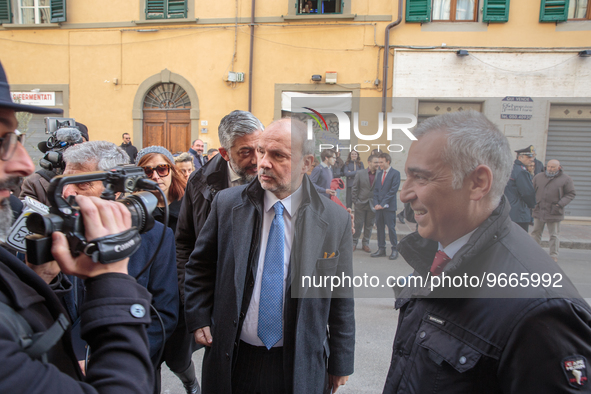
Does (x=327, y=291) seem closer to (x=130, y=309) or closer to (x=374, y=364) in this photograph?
(x=130, y=309)

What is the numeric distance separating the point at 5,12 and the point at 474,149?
15.0m

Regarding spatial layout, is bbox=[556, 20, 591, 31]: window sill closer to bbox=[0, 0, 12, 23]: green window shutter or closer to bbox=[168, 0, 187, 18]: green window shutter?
bbox=[168, 0, 187, 18]: green window shutter

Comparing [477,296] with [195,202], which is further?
[195,202]

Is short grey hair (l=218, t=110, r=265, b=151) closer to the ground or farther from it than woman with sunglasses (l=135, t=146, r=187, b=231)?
farther from it

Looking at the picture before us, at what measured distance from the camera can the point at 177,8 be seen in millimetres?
10914

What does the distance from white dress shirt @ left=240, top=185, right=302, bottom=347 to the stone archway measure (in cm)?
977

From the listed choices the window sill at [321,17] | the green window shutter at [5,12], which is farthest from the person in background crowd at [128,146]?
the window sill at [321,17]

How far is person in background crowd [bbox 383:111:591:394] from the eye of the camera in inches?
34.7

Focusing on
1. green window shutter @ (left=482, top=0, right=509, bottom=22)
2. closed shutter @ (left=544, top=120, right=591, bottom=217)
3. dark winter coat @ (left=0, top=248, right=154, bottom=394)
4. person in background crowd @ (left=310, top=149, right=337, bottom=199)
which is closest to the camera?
dark winter coat @ (left=0, top=248, right=154, bottom=394)

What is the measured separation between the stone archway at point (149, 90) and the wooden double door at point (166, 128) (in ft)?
0.66

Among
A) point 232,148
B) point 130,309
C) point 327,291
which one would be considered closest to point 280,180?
point 327,291

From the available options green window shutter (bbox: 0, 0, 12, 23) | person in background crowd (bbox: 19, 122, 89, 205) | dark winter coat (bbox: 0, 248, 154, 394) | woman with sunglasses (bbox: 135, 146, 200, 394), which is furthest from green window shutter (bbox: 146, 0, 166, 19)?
dark winter coat (bbox: 0, 248, 154, 394)

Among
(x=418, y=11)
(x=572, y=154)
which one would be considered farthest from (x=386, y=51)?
(x=572, y=154)

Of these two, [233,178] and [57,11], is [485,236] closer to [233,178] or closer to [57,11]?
[233,178]
